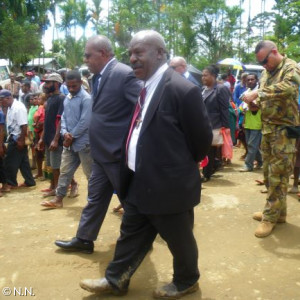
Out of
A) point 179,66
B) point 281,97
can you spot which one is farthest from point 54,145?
point 281,97

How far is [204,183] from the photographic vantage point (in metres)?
6.73

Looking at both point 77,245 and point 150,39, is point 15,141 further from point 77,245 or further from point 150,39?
point 150,39

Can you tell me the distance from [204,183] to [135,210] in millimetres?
3972

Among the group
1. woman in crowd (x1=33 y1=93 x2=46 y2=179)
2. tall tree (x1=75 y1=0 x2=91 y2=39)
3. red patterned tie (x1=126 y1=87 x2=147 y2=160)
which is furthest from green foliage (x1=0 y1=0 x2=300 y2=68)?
red patterned tie (x1=126 y1=87 x2=147 y2=160)

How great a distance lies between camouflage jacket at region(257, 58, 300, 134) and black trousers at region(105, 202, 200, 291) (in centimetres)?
173

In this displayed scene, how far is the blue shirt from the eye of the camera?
504 cm

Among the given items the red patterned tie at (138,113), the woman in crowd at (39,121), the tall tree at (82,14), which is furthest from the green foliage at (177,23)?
the red patterned tie at (138,113)

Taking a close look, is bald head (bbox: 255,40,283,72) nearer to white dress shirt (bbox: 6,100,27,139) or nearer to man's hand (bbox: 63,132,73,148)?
man's hand (bbox: 63,132,73,148)

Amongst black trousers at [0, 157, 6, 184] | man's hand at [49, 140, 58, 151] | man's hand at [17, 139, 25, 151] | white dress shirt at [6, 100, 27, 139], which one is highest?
white dress shirt at [6, 100, 27, 139]

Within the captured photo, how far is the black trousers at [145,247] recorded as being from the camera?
2.82 meters

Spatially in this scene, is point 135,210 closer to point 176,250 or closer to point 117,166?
point 176,250

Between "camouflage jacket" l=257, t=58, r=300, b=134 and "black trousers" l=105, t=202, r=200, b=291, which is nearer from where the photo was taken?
"black trousers" l=105, t=202, r=200, b=291

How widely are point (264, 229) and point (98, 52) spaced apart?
2481mm

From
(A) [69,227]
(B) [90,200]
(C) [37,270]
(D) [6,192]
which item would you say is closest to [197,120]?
(B) [90,200]
